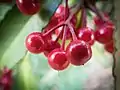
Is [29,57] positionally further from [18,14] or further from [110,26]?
[110,26]

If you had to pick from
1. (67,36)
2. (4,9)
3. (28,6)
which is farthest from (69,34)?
(4,9)

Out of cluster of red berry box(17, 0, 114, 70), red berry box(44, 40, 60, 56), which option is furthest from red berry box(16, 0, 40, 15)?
red berry box(44, 40, 60, 56)

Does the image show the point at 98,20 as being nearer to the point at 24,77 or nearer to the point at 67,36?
the point at 67,36

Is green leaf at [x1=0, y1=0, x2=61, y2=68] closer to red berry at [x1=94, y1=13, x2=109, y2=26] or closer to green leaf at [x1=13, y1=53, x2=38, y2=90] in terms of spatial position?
green leaf at [x1=13, y1=53, x2=38, y2=90]

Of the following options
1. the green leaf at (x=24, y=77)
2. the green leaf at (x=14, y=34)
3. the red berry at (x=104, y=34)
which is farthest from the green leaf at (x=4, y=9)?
the red berry at (x=104, y=34)

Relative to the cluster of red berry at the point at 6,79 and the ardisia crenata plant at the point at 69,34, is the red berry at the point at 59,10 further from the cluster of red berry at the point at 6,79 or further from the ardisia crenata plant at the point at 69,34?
the cluster of red berry at the point at 6,79

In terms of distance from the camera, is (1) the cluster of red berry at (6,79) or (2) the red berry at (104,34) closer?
(2) the red berry at (104,34)
